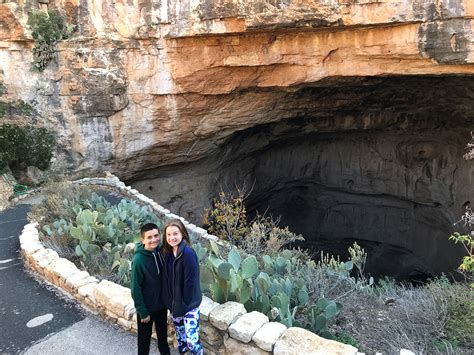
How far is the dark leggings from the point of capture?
10.4ft

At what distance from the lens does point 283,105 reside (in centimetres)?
1177

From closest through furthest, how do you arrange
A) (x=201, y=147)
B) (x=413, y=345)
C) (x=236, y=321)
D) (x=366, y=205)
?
(x=236, y=321) < (x=413, y=345) < (x=201, y=147) < (x=366, y=205)

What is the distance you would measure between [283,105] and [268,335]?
9423 mm

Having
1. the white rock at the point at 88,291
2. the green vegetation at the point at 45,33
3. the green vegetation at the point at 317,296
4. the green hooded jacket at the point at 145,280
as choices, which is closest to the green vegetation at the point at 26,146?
the green vegetation at the point at 45,33

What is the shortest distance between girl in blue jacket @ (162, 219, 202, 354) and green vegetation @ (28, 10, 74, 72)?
27.7ft

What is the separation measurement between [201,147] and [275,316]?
918 centimetres

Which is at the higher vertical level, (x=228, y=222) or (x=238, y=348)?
(x=238, y=348)

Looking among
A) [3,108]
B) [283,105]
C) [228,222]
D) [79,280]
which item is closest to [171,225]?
[79,280]

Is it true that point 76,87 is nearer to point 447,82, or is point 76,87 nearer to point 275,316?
point 275,316

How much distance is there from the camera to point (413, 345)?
349 centimetres

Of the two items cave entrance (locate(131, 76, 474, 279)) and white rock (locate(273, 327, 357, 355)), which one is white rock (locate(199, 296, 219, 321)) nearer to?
white rock (locate(273, 327, 357, 355))

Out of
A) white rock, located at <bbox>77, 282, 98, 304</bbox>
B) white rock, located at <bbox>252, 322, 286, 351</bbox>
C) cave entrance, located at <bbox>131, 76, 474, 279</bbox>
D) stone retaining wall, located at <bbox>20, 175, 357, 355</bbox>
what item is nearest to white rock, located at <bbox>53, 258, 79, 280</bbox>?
stone retaining wall, located at <bbox>20, 175, 357, 355</bbox>

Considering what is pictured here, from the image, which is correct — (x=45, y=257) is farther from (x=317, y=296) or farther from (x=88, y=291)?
(x=317, y=296)

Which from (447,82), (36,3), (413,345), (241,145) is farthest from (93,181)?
(447,82)
